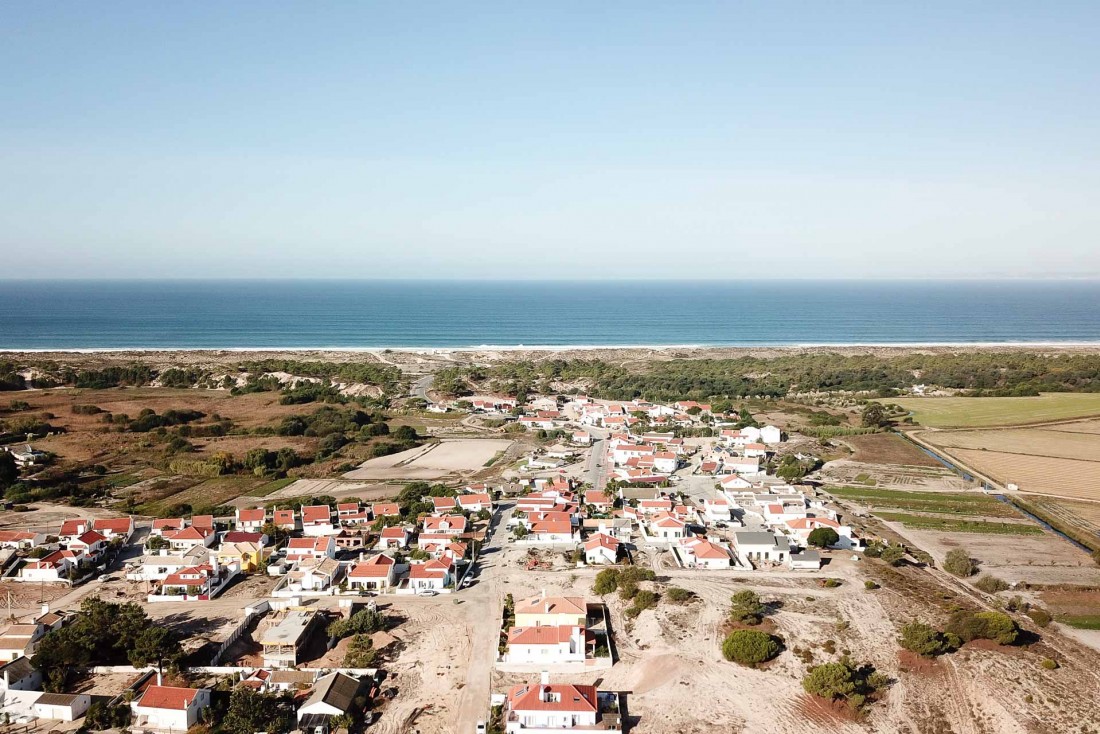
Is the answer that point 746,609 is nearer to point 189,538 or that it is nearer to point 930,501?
point 930,501

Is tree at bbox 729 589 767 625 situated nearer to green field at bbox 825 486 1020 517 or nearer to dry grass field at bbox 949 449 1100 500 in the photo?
green field at bbox 825 486 1020 517

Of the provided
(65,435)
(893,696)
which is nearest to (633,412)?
(893,696)

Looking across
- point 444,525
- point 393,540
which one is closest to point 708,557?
point 444,525

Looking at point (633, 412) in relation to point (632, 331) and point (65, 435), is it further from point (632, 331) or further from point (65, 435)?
point (632, 331)

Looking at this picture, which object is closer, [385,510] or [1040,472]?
[385,510]

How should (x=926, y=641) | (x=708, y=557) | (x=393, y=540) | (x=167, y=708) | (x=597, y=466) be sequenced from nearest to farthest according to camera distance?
(x=167, y=708)
(x=926, y=641)
(x=708, y=557)
(x=393, y=540)
(x=597, y=466)

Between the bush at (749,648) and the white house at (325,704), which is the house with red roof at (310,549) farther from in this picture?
the bush at (749,648)
